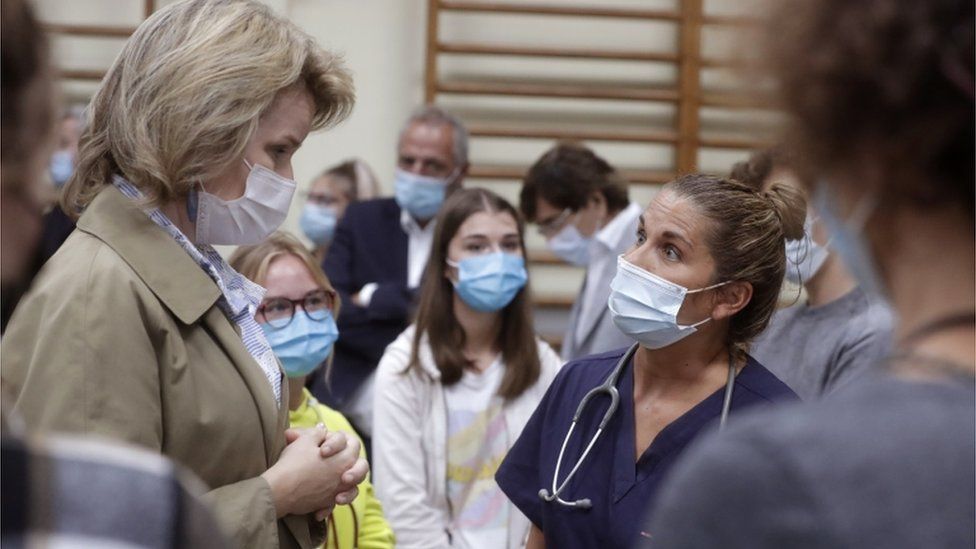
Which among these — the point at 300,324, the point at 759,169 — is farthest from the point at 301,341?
the point at 759,169

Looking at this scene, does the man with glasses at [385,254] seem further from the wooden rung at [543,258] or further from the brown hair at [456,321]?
the wooden rung at [543,258]

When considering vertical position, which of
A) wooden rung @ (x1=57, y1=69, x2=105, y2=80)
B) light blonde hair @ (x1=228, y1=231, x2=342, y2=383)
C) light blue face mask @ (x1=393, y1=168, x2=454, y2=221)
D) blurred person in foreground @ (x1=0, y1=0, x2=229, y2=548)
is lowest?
light blue face mask @ (x1=393, y1=168, x2=454, y2=221)

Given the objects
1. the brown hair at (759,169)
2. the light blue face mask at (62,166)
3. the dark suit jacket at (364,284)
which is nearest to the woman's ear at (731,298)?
the brown hair at (759,169)

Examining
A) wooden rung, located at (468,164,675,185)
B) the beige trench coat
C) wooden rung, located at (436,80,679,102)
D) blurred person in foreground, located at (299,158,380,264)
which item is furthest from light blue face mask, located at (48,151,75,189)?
the beige trench coat

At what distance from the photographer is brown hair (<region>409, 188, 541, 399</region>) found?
3348 mm

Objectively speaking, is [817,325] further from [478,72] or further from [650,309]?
[478,72]

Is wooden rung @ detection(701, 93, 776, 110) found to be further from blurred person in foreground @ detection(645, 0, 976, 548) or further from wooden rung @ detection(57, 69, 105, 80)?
wooden rung @ detection(57, 69, 105, 80)

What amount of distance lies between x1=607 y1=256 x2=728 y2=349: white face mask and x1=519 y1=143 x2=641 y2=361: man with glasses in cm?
147

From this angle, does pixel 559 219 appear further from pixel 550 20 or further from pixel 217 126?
pixel 217 126

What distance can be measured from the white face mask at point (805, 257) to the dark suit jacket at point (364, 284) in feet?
5.00

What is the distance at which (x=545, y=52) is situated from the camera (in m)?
5.70

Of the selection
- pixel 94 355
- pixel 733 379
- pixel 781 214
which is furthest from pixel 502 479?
pixel 94 355

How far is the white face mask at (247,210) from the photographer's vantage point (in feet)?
6.23

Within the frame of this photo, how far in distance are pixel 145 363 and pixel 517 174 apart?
4175 mm
